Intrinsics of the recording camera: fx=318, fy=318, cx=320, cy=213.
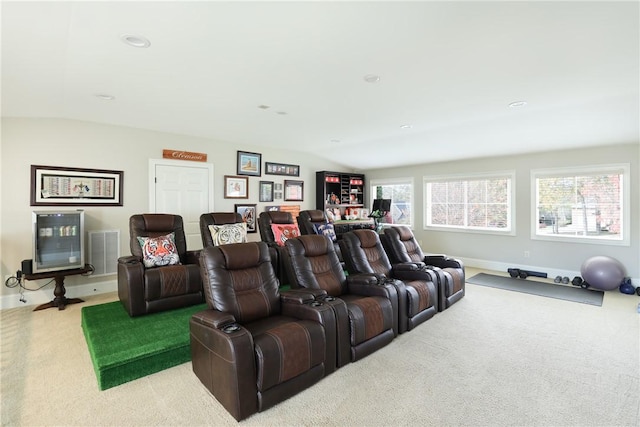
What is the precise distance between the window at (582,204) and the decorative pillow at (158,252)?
249 inches

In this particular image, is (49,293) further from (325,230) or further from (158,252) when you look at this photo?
(325,230)

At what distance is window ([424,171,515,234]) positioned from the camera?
256 inches

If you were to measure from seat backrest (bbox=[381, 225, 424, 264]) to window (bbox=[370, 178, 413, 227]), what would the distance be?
3139mm

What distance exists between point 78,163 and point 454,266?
18.7 feet

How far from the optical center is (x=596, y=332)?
3.44 meters

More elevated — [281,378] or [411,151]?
[411,151]

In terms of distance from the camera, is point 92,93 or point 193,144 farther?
point 193,144

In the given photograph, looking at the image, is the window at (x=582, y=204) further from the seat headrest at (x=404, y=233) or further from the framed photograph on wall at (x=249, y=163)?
the framed photograph on wall at (x=249, y=163)

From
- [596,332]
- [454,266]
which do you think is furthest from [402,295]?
[596,332]

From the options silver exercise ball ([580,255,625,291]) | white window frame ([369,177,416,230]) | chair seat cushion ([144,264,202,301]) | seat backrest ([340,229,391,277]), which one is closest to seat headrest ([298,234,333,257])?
seat backrest ([340,229,391,277])

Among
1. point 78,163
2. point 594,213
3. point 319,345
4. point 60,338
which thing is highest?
point 78,163

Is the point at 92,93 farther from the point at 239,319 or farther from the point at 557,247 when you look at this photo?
the point at 557,247

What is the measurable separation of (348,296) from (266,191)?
3.98m

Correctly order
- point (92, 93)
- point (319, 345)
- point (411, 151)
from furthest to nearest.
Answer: point (411, 151), point (92, 93), point (319, 345)
